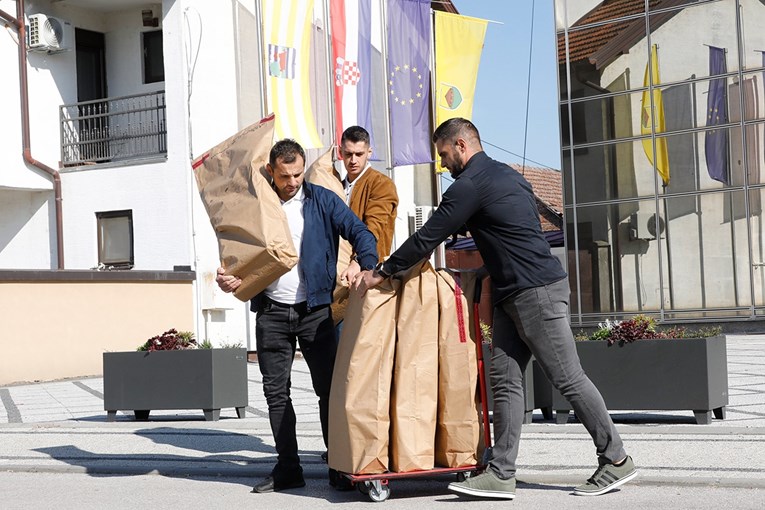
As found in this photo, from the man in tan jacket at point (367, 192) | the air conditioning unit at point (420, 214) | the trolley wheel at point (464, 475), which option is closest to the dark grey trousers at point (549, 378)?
the trolley wheel at point (464, 475)

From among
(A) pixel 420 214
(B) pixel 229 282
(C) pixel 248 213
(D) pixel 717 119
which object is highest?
(D) pixel 717 119

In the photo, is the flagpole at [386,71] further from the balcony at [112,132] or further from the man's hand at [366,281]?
the man's hand at [366,281]

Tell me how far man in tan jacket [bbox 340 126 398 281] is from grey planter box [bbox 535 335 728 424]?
2.35 meters

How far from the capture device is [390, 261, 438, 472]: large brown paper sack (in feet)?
20.9

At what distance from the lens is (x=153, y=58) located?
25.2 m

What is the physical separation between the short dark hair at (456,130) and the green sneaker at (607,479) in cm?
186

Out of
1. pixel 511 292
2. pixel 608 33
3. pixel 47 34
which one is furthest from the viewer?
pixel 608 33

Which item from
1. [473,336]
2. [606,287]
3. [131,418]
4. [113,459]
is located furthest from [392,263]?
[606,287]

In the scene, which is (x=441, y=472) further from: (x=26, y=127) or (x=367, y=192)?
(x=26, y=127)

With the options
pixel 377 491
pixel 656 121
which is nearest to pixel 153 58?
pixel 656 121

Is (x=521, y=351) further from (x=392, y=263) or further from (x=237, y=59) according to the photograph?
(x=237, y=59)

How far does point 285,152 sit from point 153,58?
1915cm

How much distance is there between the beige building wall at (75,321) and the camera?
18.8m

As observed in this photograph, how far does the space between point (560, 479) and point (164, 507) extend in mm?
2168
